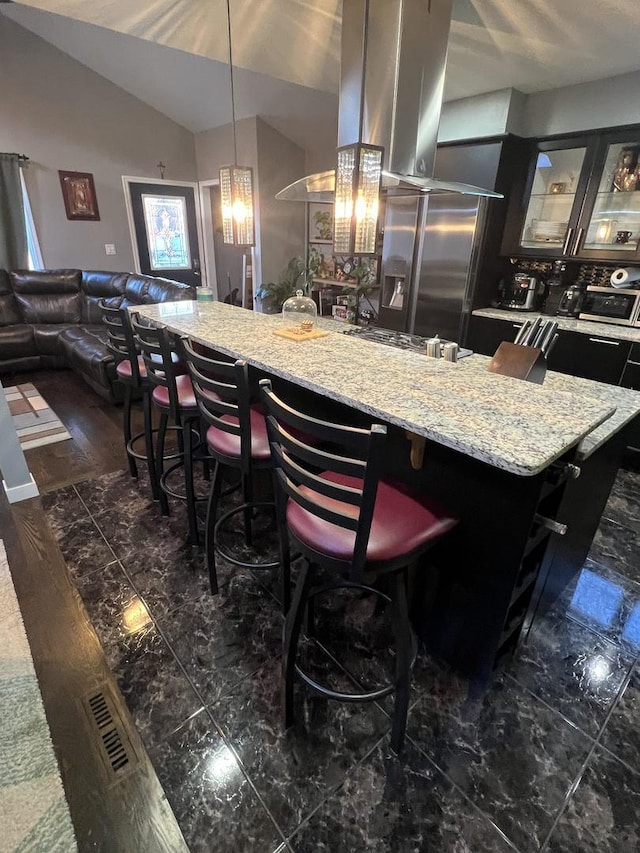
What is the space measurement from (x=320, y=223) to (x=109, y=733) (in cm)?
515

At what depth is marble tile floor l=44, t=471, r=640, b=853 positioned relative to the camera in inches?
45.3

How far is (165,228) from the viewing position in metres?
6.09

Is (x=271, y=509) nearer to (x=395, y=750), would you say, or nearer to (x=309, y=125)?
(x=395, y=750)

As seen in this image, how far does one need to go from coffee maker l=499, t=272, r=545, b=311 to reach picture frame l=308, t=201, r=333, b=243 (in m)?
2.29

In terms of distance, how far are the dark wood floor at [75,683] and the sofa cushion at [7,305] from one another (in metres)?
2.73

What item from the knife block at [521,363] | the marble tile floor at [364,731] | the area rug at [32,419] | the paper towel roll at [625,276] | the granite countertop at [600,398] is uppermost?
the paper towel roll at [625,276]

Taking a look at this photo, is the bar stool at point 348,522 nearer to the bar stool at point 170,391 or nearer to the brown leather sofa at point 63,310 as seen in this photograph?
the bar stool at point 170,391

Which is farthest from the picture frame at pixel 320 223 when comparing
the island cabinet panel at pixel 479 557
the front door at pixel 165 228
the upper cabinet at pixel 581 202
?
the island cabinet panel at pixel 479 557

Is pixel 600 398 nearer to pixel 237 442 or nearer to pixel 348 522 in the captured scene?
pixel 348 522

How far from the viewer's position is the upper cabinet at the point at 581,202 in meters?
2.95

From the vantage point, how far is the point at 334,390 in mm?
1278

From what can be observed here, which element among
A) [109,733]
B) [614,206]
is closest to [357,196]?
[109,733]

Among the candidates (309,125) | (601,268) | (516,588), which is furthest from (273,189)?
(516,588)

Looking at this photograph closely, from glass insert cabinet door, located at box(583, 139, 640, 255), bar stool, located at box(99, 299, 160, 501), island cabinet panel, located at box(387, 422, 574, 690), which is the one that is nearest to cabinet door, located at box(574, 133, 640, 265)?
glass insert cabinet door, located at box(583, 139, 640, 255)
